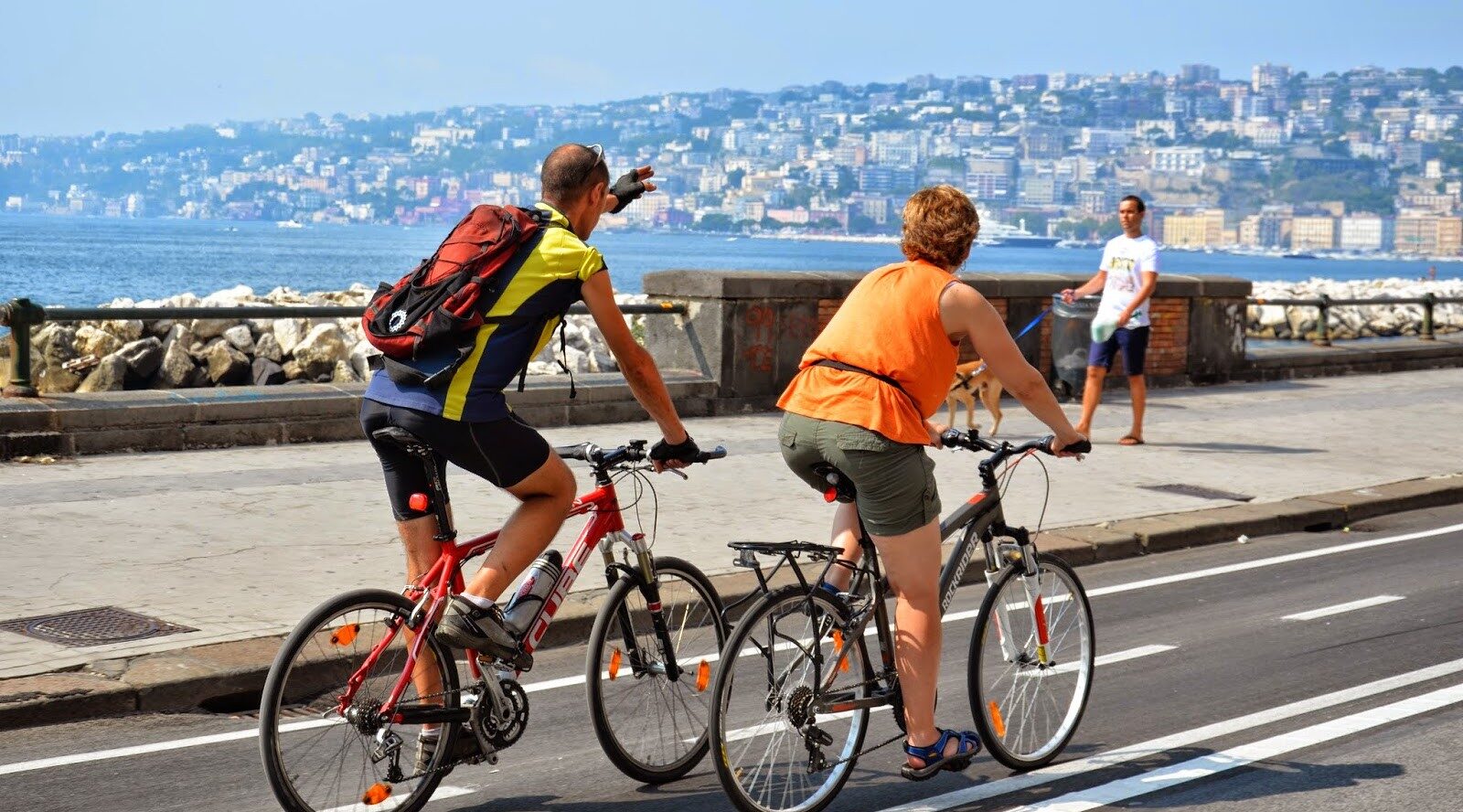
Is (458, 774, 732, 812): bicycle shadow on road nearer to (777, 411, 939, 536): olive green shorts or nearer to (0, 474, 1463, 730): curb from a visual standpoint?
(777, 411, 939, 536): olive green shorts

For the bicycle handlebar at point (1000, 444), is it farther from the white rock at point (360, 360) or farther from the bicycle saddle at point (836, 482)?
the white rock at point (360, 360)

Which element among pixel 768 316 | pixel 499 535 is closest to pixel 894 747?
pixel 499 535

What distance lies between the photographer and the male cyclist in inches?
190

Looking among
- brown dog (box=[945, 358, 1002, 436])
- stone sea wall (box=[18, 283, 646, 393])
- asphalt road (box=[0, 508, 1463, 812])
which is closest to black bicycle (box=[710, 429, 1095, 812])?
asphalt road (box=[0, 508, 1463, 812])

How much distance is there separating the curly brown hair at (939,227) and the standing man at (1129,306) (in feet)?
28.3

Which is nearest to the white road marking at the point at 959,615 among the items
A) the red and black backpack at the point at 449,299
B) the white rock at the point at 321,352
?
the red and black backpack at the point at 449,299

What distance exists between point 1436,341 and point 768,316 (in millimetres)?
13194

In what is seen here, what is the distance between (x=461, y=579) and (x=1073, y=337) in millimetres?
11685

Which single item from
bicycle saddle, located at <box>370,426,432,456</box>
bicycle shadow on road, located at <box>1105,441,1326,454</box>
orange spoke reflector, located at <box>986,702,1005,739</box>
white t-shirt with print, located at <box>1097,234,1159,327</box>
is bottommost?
bicycle shadow on road, located at <box>1105,441,1326,454</box>

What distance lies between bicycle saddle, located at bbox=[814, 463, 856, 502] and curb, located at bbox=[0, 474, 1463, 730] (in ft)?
8.20

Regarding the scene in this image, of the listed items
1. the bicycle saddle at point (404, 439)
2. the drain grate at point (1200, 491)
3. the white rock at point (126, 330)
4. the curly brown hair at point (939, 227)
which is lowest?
the drain grate at point (1200, 491)

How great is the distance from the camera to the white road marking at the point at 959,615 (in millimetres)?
5621

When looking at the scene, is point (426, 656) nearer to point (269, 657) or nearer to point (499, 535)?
point (499, 535)

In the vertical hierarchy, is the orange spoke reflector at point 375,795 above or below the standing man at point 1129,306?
below
